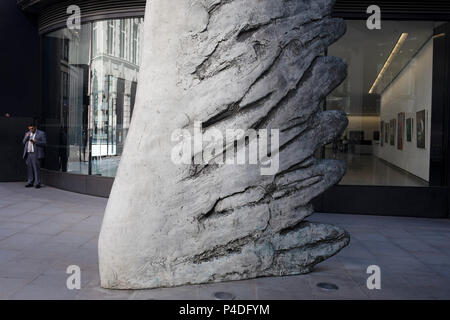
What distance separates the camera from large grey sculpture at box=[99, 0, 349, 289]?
3891 millimetres

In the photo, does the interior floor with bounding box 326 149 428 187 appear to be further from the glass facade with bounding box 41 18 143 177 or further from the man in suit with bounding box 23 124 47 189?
the man in suit with bounding box 23 124 47 189

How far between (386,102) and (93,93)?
20.8ft

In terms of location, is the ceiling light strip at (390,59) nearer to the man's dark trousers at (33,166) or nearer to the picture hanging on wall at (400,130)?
the picture hanging on wall at (400,130)

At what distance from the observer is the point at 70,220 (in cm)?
704

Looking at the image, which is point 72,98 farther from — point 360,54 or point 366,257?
point 366,257

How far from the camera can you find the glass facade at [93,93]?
9.38 metres

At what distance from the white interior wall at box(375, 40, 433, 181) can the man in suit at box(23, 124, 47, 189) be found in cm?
783

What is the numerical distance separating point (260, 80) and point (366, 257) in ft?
8.61

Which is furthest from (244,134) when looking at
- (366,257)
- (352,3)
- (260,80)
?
(352,3)

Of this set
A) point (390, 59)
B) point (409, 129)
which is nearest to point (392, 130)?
point (409, 129)

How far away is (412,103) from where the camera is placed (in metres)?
8.41

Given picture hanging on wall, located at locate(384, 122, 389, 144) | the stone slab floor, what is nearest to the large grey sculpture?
the stone slab floor

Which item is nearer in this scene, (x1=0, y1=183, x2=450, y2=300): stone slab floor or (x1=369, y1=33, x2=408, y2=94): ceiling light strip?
(x1=0, y1=183, x2=450, y2=300): stone slab floor

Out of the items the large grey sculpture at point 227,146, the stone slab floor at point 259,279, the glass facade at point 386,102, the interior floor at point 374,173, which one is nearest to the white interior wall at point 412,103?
the glass facade at point 386,102
